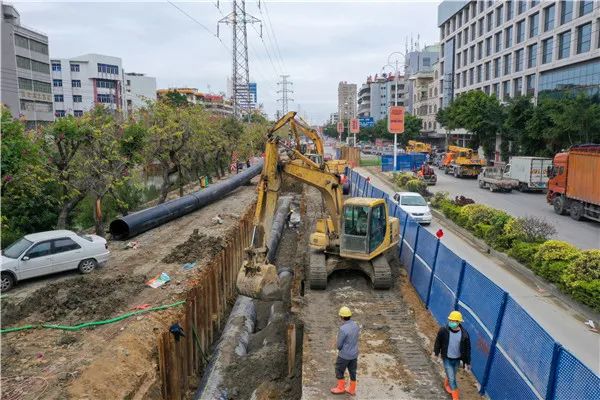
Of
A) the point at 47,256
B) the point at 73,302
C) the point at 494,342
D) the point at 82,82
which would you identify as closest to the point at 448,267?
the point at 494,342

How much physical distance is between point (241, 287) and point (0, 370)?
5498 mm

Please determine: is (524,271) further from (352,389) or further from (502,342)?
(352,389)

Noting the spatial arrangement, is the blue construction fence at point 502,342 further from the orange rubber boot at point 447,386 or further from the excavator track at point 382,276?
the excavator track at point 382,276

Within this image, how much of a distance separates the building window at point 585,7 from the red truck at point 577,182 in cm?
2109

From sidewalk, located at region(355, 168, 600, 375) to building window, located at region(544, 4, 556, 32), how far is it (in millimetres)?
36926

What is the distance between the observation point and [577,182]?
24656 mm

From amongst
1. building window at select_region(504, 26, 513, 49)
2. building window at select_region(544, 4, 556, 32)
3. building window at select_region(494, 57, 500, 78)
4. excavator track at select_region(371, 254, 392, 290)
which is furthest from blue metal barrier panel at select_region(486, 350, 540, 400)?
building window at select_region(494, 57, 500, 78)

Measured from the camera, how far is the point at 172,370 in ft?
34.8

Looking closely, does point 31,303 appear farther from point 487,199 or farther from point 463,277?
point 487,199

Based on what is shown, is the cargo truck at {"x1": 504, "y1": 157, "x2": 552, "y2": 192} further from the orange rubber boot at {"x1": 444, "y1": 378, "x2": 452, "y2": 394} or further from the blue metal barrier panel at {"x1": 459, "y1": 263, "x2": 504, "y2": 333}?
the orange rubber boot at {"x1": 444, "y1": 378, "x2": 452, "y2": 394}

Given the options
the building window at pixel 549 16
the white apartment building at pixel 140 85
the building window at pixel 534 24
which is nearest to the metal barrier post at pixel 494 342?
the building window at pixel 549 16

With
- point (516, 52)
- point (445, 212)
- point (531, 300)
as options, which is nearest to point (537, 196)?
point (445, 212)

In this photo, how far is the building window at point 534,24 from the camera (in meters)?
49.3

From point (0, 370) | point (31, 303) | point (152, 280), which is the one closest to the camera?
point (0, 370)
